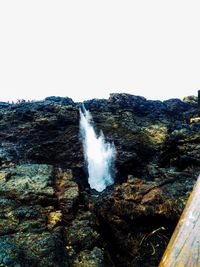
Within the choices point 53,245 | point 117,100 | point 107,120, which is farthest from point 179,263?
point 117,100

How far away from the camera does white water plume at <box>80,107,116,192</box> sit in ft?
52.9

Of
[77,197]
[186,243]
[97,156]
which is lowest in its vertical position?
[97,156]

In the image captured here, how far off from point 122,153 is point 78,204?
310 inches

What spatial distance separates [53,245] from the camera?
19.9 ft

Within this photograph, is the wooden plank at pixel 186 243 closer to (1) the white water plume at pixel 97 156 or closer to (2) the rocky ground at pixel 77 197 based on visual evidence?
(2) the rocky ground at pixel 77 197

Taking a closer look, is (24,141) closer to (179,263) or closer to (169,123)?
(169,123)

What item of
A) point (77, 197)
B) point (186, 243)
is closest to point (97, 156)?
point (77, 197)

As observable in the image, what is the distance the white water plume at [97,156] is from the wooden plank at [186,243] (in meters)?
13.9

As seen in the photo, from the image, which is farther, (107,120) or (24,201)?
(107,120)

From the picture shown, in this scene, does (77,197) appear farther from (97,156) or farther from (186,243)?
(97,156)

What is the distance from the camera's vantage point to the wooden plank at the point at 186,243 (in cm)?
151

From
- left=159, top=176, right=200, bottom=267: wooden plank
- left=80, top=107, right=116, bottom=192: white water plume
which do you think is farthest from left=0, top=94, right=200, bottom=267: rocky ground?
left=159, top=176, right=200, bottom=267: wooden plank

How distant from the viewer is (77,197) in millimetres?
8336

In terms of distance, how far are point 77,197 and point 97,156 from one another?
387 inches
